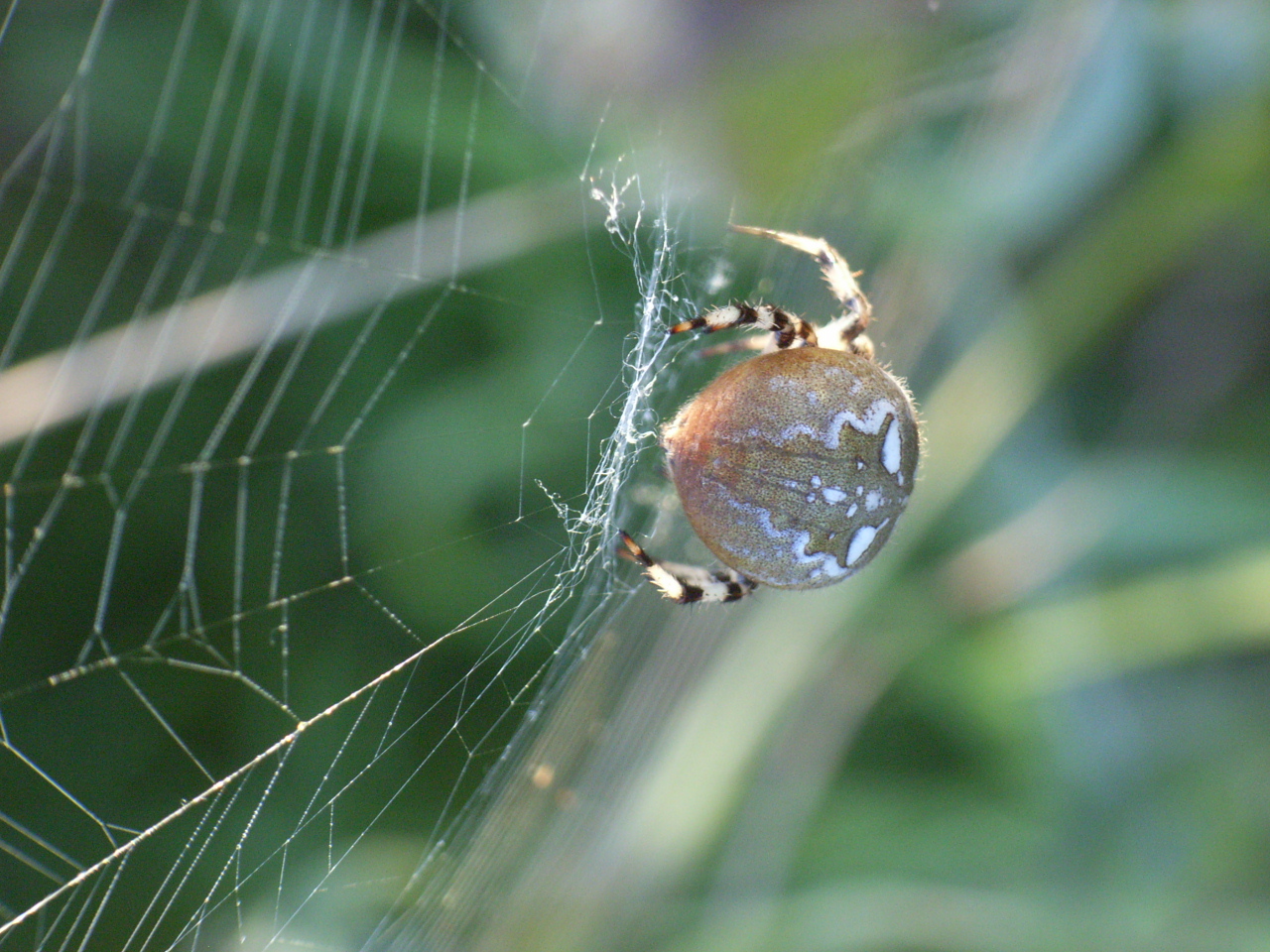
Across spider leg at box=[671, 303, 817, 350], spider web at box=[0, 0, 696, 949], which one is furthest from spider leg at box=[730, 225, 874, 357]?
spider web at box=[0, 0, 696, 949]

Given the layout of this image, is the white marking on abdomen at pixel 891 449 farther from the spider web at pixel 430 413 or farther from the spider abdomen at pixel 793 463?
the spider web at pixel 430 413

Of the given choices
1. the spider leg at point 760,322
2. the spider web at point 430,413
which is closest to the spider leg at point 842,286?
the spider leg at point 760,322

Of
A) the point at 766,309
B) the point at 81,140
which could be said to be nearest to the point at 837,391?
the point at 766,309

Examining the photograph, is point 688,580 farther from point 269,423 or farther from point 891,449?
point 269,423

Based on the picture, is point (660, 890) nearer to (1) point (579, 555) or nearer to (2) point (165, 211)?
(1) point (579, 555)

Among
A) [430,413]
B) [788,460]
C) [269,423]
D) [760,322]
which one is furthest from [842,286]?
[269,423]

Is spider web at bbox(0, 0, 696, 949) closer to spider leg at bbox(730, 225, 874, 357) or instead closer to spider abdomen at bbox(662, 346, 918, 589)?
spider leg at bbox(730, 225, 874, 357)
